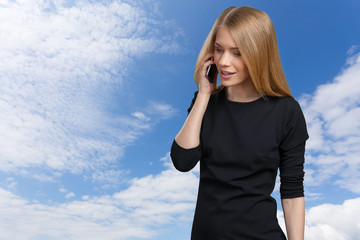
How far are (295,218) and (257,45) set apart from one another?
4.46 ft

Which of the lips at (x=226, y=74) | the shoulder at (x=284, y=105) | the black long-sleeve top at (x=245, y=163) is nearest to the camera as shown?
the black long-sleeve top at (x=245, y=163)

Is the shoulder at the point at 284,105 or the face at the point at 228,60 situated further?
the shoulder at the point at 284,105

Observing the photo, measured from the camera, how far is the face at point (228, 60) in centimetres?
290

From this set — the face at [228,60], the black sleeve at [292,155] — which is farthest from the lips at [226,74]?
the black sleeve at [292,155]

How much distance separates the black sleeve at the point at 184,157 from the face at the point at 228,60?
60 centimetres

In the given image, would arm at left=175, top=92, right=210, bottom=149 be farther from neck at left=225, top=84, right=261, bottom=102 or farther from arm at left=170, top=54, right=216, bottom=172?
neck at left=225, top=84, right=261, bottom=102

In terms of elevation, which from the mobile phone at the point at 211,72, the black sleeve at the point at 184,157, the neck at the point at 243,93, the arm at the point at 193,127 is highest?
the mobile phone at the point at 211,72

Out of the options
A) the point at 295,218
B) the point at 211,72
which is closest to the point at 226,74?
the point at 211,72

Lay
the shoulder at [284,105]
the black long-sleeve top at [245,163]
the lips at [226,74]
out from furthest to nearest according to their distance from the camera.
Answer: the shoulder at [284,105], the lips at [226,74], the black long-sleeve top at [245,163]

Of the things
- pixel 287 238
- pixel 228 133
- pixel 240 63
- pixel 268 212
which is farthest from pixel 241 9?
pixel 287 238

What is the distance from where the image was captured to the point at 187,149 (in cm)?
297

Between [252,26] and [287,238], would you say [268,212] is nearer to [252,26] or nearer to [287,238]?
[287,238]

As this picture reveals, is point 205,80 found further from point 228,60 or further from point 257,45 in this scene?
point 257,45

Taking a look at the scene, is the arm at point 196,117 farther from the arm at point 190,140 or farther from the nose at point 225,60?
the nose at point 225,60
